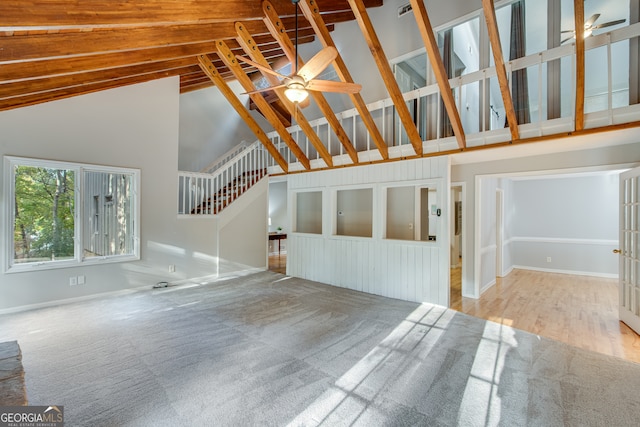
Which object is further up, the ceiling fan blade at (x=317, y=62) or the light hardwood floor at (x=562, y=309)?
the ceiling fan blade at (x=317, y=62)

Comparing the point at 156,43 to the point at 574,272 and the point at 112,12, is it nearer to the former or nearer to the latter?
the point at 112,12

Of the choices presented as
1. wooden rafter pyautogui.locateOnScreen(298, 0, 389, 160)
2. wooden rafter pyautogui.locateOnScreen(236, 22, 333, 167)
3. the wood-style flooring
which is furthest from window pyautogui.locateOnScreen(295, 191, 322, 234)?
the wood-style flooring

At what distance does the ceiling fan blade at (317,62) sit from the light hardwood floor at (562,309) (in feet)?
13.3

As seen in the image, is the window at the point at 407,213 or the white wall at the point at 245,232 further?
the white wall at the point at 245,232

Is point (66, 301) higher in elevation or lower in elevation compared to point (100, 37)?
lower

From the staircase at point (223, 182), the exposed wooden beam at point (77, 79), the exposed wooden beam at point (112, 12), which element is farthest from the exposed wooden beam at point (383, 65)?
the staircase at point (223, 182)

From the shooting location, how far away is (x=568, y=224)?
704 centimetres

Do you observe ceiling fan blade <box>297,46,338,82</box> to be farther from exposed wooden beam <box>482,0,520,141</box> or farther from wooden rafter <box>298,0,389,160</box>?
exposed wooden beam <box>482,0,520,141</box>

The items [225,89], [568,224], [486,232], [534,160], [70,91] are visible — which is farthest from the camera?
[568,224]

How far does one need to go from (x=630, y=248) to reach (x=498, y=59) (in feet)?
10.2

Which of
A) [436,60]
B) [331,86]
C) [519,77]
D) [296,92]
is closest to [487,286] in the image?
[519,77]

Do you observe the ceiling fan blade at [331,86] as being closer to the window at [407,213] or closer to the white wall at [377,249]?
the white wall at [377,249]

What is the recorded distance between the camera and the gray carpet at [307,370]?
2.12 meters

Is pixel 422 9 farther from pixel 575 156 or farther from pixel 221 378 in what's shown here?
pixel 221 378
